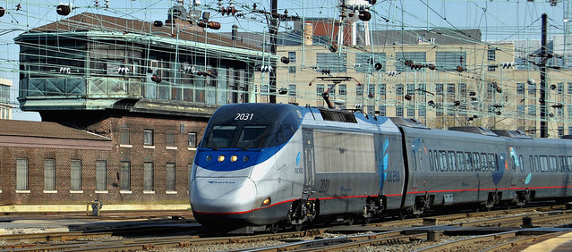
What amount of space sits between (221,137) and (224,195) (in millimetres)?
2059

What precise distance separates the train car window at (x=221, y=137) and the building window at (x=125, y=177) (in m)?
27.8

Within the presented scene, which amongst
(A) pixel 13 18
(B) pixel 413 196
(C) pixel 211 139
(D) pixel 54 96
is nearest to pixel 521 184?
(B) pixel 413 196

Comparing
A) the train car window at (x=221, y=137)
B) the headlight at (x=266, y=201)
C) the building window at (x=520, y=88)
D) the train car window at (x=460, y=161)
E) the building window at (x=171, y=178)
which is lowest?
the building window at (x=171, y=178)

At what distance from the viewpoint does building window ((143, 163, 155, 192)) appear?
5031 centimetres

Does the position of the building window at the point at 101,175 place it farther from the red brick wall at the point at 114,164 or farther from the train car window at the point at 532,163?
the train car window at the point at 532,163

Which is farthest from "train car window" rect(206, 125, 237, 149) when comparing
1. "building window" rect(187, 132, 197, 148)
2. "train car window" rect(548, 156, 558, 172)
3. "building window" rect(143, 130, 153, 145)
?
"building window" rect(187, 132, 197, 148)

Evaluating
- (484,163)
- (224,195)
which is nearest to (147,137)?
(484,163)

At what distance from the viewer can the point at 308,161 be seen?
22.8 m

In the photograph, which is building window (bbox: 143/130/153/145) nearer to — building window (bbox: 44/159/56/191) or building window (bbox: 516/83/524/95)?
building window (bbox: 44/159/56/191)

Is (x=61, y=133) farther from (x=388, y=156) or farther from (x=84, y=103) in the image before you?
(x=388, y=156)

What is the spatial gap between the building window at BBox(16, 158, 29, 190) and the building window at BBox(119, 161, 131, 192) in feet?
20.3

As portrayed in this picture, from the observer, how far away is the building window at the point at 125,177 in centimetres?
4894

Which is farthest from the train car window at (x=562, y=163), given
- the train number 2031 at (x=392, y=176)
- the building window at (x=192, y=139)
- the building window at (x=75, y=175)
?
the building window at (x=75, y=175)

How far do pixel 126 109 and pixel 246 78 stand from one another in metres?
11.5
